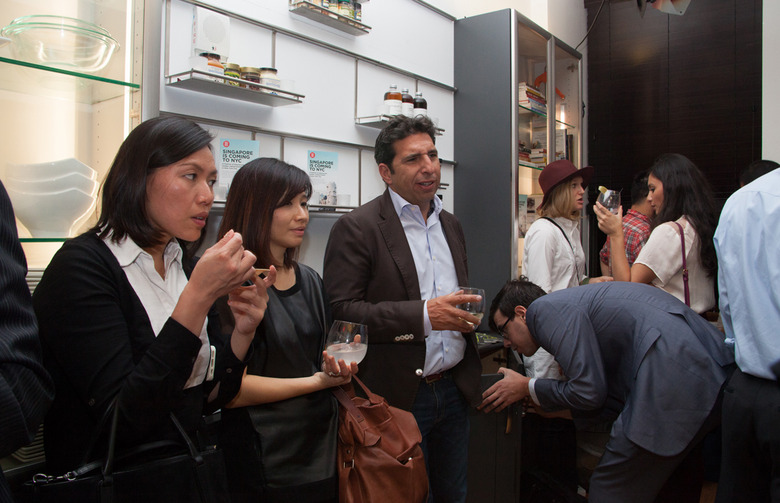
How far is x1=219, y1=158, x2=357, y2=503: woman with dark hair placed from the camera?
1.45m

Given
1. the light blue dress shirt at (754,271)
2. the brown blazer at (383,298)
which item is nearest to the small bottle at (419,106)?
the brown blazer at (383,298)

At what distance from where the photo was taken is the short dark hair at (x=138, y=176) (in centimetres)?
120

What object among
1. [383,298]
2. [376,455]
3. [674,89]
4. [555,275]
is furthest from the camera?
[674,89]

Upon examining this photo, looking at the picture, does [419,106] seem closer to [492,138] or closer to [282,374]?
[492,138]

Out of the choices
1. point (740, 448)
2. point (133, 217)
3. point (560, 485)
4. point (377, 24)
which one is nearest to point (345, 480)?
point (133, 217)

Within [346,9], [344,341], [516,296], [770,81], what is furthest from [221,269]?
[770,81]

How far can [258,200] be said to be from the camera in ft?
5.56

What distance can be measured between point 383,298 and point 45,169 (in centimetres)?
108

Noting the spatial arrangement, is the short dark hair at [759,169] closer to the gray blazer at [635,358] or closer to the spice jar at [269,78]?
the gray blazer at [635,358]

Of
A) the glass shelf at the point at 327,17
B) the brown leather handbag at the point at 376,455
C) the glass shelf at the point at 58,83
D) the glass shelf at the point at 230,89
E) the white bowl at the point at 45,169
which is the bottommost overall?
the brown leather handbag at the point at 376,455

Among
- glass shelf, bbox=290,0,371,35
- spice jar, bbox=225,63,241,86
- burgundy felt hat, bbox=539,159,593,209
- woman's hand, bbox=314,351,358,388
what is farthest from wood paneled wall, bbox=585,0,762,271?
woman's hand, bbox=314,351,358,388

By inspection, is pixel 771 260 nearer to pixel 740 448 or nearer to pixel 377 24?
pixel 740 448

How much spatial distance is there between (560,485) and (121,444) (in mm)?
2298

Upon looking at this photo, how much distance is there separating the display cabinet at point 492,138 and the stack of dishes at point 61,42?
271 centimetres
